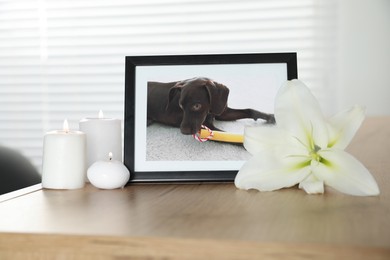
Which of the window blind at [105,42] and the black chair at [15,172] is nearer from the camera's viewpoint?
the black chair at [15,172]

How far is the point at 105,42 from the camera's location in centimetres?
197

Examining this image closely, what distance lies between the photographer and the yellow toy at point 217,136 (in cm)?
92

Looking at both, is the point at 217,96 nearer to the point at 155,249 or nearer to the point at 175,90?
the point at 175,90

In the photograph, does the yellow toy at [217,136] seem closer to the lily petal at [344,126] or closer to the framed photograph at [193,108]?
the framed photograph at [193,108]

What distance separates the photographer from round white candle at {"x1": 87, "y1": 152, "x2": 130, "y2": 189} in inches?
34.0

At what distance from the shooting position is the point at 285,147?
79 cm

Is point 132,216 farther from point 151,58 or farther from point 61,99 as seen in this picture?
point 61,99

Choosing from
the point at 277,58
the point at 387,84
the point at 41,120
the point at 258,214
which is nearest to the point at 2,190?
the point at 41,120

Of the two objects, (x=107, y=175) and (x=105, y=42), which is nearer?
(x=107, y=175)

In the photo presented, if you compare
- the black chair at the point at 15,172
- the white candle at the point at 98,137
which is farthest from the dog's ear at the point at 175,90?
the black chair at the point at 15,172

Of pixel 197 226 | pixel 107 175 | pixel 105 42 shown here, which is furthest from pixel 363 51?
pixel 197 226

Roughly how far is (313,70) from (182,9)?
557mm

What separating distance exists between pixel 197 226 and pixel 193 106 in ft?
1.36

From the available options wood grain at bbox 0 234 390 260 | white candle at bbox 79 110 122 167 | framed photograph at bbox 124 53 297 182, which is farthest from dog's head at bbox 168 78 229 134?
wood grain at bbox 0 234 390 260
